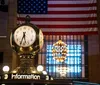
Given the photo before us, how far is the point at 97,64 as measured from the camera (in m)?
20.9

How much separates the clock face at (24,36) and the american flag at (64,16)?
1063cm

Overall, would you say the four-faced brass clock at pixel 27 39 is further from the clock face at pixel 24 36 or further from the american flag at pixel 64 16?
the american flag at pixel 64 16

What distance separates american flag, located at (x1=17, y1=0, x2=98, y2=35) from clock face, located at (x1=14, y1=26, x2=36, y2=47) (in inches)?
418

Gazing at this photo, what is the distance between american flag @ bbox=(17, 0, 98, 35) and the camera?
14.1m

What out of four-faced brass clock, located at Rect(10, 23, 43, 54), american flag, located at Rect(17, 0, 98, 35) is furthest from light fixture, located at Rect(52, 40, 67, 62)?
four-faced brass clock, located at Rect(10, 23, 43, 54)

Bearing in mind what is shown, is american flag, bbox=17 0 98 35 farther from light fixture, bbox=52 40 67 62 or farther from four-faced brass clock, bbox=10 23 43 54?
four-faced brass clock, bbox=10 23 43 54

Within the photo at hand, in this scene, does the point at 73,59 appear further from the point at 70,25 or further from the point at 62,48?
the point at 70,25

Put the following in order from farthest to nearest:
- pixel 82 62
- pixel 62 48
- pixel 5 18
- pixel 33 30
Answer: pixel 82 62, pixel 5 18, pixel 62 48, pixel 33 30

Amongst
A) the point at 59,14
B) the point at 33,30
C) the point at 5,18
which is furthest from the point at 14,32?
the point at 5,18

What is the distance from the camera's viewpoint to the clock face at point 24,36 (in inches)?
128

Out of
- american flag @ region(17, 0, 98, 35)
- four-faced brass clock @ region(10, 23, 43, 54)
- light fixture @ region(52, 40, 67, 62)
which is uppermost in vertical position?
four-faced brass clock @ region(10, 23, 43, 54)

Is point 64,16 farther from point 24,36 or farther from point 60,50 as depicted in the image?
point 24,36

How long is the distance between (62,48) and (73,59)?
Answer: 4337mm

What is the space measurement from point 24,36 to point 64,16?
11119 mm
